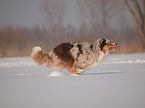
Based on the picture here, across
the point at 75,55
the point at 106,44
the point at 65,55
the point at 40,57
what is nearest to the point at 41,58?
the point at 40,57

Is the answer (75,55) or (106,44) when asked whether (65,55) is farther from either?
(106,44)

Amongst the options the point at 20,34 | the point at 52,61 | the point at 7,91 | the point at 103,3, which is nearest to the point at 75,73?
the point at 52,61

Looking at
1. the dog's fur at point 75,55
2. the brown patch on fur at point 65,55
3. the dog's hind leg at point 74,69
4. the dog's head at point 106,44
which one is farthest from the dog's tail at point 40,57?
the dog's head at point 106,44

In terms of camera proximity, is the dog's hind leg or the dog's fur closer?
the dog's fur

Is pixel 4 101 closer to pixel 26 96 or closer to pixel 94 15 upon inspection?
pixel 26 96

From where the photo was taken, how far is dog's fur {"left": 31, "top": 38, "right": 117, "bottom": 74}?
641 cm

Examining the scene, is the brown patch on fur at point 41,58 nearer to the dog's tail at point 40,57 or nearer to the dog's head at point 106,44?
the dog's tail at point 40,57

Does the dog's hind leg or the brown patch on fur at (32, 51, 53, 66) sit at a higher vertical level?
the brown patch on fur at (32, 51, 53, 66)

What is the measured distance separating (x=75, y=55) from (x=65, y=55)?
263 mm

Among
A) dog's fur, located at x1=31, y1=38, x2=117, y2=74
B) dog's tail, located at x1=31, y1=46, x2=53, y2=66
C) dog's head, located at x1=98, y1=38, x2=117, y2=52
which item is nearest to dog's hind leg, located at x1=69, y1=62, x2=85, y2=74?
dog's fur, located at x1=31, y1=38, x2=117, y2=74

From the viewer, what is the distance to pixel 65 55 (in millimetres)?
6398

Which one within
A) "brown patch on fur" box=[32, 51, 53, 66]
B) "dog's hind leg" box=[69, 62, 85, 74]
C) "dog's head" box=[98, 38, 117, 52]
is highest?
"dog's head" box=[98, 38, 117, 52]

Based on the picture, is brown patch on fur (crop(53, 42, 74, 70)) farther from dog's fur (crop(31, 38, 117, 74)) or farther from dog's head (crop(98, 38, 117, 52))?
dog's head (crop(98, 38, 117, 52))

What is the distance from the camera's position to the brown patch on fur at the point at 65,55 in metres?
6.38
